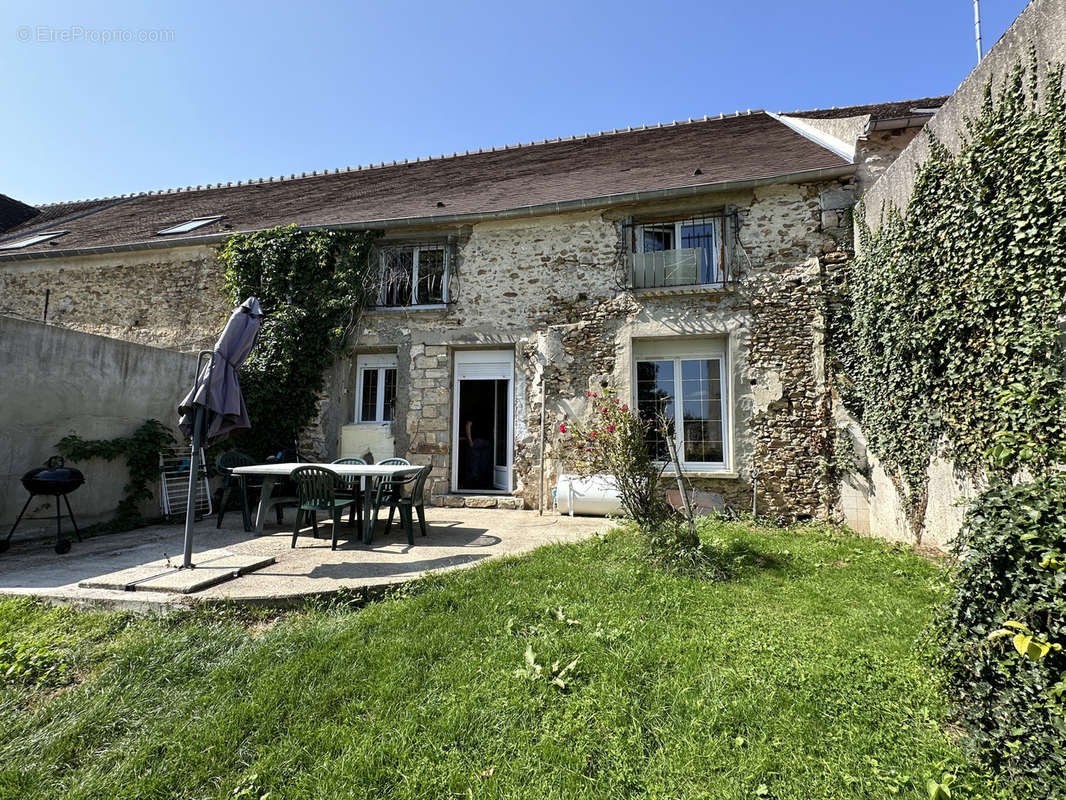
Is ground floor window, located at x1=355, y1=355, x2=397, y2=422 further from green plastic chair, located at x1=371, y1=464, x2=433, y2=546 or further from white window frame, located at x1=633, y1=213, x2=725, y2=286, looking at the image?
white window frame, located at x1=633, y1=213, x2=725, y2=286

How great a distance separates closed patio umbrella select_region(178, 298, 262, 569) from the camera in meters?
4.03

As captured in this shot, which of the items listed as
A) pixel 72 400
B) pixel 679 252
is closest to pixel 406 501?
pixel 72 400

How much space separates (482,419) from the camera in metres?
7.76

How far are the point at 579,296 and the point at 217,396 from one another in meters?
4.83

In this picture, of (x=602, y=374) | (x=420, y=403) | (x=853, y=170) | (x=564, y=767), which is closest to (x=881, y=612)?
(x=564, y=767)

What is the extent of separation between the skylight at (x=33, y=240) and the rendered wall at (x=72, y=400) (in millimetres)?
6398

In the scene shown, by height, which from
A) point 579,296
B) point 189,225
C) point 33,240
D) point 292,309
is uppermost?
point 189,225

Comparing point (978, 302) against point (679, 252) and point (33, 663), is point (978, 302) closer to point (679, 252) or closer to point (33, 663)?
point (679, 252)

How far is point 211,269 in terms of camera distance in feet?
27.5

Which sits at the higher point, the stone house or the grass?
the stone house

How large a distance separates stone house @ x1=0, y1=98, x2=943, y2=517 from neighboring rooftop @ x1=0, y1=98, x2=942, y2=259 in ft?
0.22

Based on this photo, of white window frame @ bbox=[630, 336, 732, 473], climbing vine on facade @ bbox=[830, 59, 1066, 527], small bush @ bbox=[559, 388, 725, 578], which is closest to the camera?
climbing vine on facade @ bbox=[830, 59, 1066, 527]

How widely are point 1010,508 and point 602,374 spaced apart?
526 cm

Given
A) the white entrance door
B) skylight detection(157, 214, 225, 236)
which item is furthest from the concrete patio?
skylight detection(157, 214, 225, 236)
